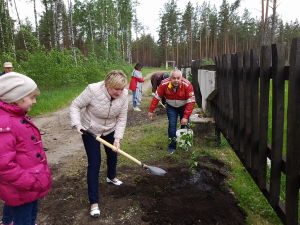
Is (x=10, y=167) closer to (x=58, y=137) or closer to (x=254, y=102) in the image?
(x=254, y=102)

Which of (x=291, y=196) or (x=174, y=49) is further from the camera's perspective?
(x=174, y=49)

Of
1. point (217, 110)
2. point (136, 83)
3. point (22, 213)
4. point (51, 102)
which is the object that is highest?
point (136, 83)

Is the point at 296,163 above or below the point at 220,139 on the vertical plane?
above

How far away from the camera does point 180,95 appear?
552 centimetres

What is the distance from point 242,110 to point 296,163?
1584mm

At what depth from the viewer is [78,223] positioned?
10.7 feet

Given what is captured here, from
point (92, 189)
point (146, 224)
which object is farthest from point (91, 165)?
point (146, 224)

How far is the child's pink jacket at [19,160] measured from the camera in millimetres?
2021

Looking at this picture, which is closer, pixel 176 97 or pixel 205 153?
pixel 205 153

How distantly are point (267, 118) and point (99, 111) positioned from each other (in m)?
1.88

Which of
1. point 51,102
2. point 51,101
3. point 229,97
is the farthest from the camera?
point 51,101

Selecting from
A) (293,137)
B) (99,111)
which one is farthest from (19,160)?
(293,137)

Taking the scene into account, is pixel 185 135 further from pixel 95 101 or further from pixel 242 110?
pixel 95 101

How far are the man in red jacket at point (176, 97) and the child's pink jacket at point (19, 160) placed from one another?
3309 mm
